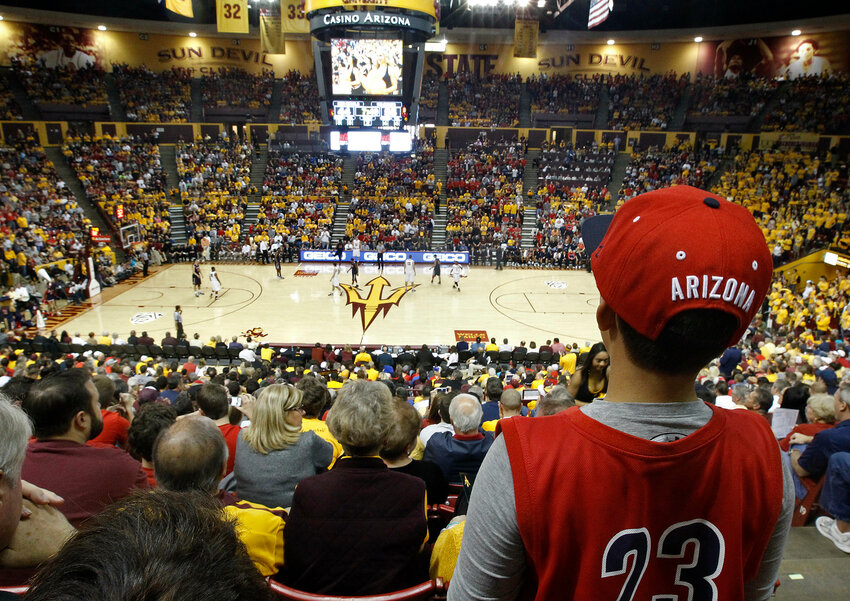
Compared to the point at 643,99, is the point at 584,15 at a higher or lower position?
higher

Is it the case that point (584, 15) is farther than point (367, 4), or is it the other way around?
point (584, 15)

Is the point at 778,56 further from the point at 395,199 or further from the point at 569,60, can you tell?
the point at 395,199

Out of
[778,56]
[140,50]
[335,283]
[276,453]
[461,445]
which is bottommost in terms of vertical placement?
[335,283]

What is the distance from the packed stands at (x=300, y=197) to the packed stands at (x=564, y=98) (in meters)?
14.4

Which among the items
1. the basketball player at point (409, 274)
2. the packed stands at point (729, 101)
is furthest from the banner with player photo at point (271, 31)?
the packed stands at point (729, 101)

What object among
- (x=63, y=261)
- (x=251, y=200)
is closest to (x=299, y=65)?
(x=251, y=200)

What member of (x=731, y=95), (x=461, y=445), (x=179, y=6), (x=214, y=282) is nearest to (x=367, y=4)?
(x=179, y=6)

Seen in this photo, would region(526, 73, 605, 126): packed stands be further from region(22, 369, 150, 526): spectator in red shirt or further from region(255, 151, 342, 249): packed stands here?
region(22, 369, 150, 526): spectator in red shirt

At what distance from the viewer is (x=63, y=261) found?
20.7 metres

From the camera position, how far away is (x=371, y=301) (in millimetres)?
19484

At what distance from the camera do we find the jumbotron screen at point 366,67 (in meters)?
22.1

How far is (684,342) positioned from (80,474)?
9.62 feet

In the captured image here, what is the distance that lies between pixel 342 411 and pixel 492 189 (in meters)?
28.8

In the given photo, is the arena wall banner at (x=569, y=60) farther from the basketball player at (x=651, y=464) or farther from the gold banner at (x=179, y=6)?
the basketball player at (x=651, y=464)
